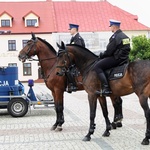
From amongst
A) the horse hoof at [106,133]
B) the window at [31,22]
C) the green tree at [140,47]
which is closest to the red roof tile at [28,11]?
the window at [31,22]

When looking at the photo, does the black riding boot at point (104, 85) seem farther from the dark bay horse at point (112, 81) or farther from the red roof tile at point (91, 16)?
the red roof tile at point (91, 16)

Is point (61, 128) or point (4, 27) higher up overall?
point (4, 27)

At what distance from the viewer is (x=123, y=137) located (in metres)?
8.54

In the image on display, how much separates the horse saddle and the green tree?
3822 centimetres

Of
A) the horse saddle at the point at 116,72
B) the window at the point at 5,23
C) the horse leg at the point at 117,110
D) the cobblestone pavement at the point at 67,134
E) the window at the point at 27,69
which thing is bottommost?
the window at the point at 27,69

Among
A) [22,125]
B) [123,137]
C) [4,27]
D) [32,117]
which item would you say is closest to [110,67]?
[123,137]

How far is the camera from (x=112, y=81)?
8.15m

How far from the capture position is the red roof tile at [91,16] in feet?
170

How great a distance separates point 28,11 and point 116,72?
46.3m

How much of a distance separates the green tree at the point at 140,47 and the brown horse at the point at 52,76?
36.3 metres

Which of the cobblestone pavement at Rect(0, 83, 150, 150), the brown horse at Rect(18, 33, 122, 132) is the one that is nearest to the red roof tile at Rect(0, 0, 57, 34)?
the cobblestone pavement at Rect(0, 83, 150, 150)

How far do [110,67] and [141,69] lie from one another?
0.84m

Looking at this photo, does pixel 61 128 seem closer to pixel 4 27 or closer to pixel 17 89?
pixel 17 89

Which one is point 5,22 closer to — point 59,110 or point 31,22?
point 31,22
